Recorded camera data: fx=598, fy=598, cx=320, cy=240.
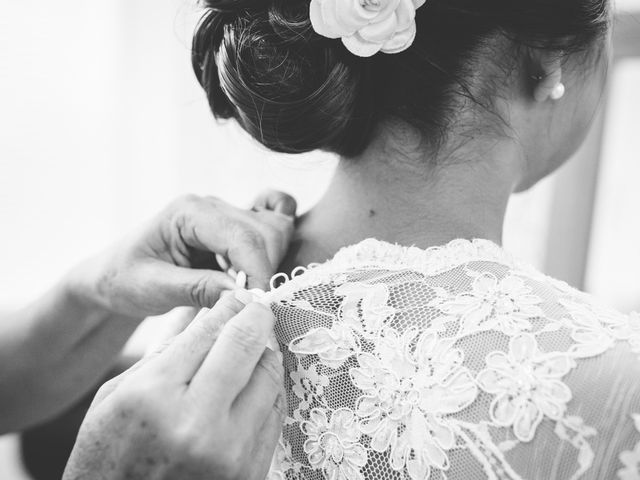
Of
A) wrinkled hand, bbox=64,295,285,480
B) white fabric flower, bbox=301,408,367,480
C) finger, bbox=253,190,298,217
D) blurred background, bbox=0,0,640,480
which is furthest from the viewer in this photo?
blurred background, bbox=0,0,640,480

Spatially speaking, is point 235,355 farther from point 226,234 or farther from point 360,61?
point 360,61

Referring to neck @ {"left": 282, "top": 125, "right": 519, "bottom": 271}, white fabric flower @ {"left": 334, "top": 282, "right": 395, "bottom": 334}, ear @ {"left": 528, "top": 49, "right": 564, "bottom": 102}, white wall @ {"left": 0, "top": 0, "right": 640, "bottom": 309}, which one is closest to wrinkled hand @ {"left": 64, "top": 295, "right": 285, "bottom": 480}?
white fabric flower @ {"left": 334, "top": 282, "right": 395, "bottom": 334}

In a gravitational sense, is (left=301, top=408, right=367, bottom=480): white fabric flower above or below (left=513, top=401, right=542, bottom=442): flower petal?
below

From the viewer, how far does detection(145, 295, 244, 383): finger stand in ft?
2.14

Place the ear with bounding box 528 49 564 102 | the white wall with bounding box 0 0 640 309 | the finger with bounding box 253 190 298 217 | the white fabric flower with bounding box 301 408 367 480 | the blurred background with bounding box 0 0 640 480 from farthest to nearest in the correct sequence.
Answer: the white wall with bounding box 0 0 640 309 < the blurred background with bounding box 0 0 640 480 < the finger with bounding box 253 190 298 217 < the ear with bounding box 528 49 564 102 < the white fabric flower with bounding box 301 408 367 480

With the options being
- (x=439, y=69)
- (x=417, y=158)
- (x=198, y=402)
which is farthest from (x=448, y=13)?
(x=198, y=402)

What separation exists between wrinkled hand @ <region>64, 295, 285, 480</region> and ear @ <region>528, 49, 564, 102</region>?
0.51 metres

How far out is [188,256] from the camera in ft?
3.41

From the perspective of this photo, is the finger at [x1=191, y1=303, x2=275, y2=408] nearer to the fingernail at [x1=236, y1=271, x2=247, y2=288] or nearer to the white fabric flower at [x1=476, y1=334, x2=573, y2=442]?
the fingernail at [x1=236, y1=271, x2=247, y2=288]

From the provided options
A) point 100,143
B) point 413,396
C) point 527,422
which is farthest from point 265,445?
point 100,143

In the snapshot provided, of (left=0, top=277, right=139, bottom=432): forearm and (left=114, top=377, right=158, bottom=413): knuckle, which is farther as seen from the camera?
(left=0, top=277, right=139, bottom=432): forearm

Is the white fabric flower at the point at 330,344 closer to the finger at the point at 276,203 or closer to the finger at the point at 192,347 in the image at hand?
the finger at the point at 192,347

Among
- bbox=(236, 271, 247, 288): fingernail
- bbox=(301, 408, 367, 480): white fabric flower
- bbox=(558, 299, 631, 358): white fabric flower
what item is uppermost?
bbox=(236, 271, 247, 288): fingernail

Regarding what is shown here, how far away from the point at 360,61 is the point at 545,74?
27cm
